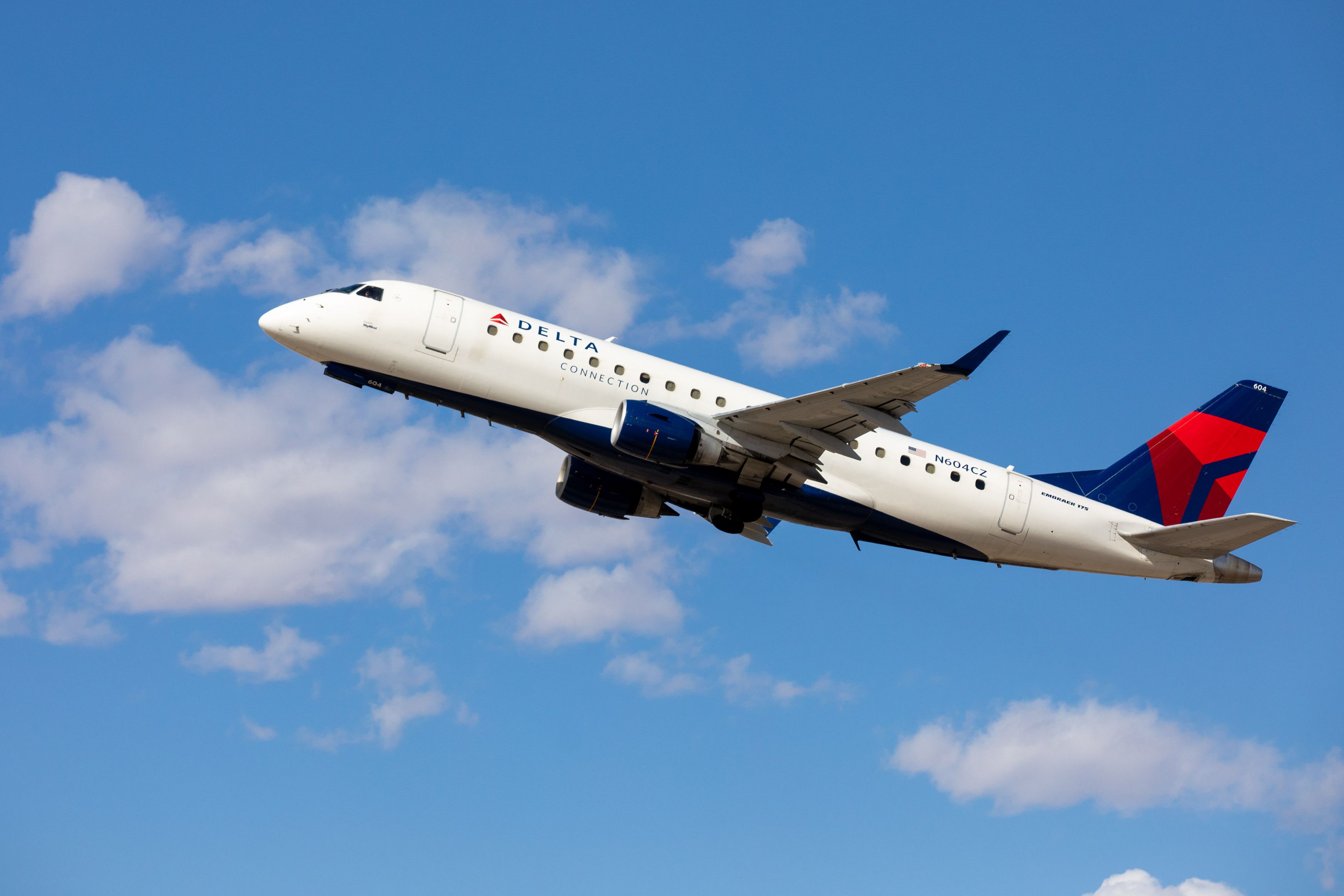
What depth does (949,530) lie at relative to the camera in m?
36.1

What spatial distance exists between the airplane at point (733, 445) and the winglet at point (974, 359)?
910mm

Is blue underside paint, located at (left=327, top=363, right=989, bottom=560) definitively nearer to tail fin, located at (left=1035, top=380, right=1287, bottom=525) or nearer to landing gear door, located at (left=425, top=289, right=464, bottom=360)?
landing gear door, located at (left=425, top=289, right=464, bottom=360)

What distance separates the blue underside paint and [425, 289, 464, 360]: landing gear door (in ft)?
3.72

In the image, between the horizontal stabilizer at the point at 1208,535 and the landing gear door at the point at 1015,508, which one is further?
the landing gear door at the point at 1015,508

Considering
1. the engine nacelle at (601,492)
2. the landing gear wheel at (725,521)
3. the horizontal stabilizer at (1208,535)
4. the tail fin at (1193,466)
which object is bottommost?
the landing gear wheel at (725,521)

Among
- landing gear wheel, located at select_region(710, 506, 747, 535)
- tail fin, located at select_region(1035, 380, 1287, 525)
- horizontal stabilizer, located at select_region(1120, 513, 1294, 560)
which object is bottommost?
landing gear wheel, located at select_region(710, 506, 747, 535)

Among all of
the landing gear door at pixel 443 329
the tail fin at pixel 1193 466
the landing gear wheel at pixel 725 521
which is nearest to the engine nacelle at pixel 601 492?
the landing gear wheel at pixel 725 521

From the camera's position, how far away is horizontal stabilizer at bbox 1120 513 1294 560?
114 ft

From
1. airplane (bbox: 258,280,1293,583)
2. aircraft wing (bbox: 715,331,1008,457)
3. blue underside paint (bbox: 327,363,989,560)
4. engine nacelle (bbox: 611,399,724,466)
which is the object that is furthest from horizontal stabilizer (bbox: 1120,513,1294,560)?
engine nacelle (bbox: 611,399,724,466)

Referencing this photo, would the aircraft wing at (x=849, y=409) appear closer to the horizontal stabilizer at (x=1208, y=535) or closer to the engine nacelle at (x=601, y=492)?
the engine nacelle at (x=601, y=492)

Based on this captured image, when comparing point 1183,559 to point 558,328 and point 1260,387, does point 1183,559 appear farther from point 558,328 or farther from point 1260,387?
point 558,328

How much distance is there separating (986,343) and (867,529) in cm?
992

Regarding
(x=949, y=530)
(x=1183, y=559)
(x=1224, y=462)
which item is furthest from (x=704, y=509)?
(x=1224, y=462)

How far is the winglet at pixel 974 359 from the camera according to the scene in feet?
90.2
